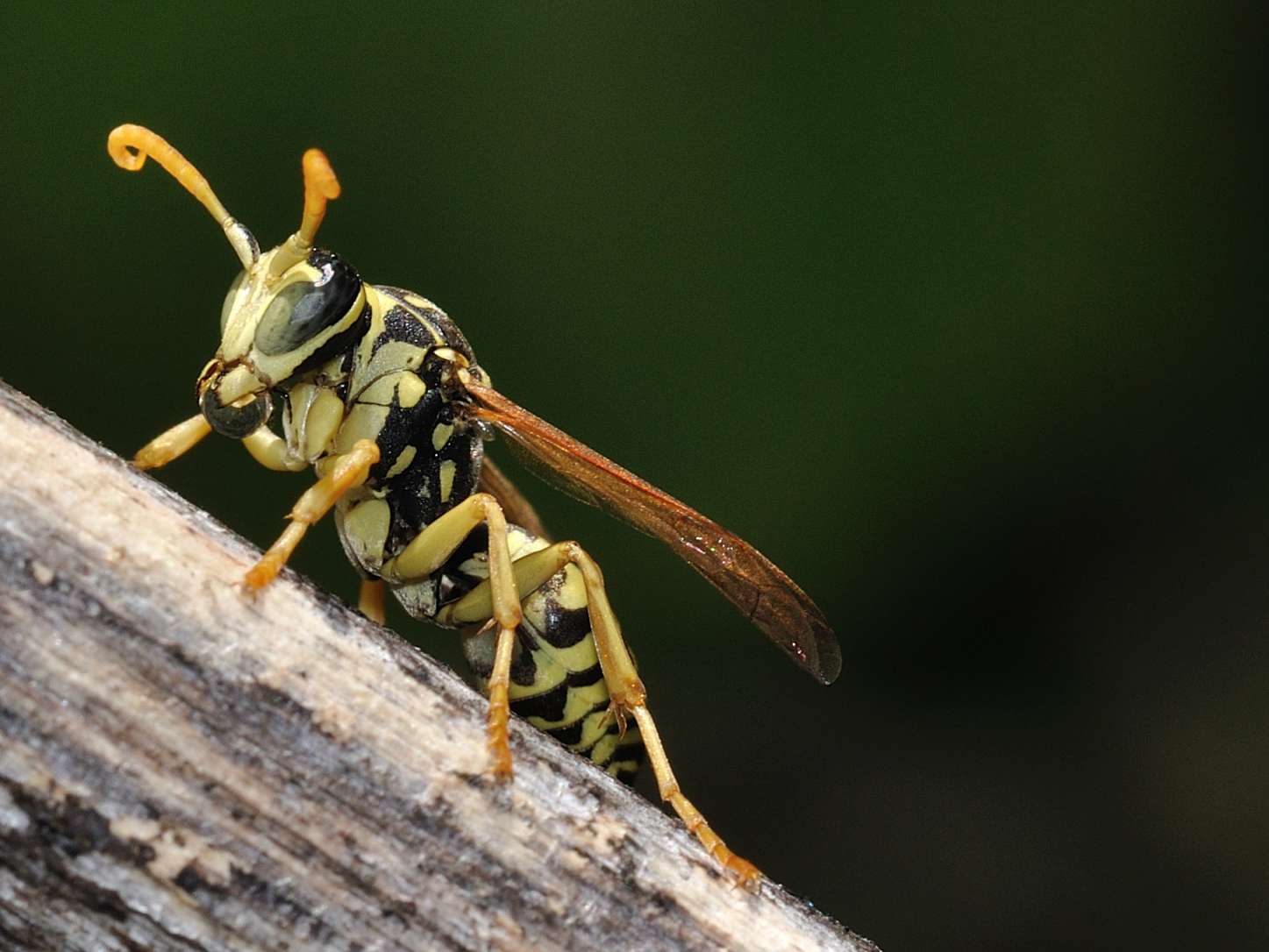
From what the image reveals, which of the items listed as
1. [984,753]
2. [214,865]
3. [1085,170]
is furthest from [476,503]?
[984,753]

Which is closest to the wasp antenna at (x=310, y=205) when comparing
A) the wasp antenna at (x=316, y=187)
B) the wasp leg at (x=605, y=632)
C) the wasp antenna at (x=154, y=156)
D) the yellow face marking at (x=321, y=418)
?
the wasp antenna at (x=316, y=187)

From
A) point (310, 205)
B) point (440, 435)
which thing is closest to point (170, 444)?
point (440, 435)

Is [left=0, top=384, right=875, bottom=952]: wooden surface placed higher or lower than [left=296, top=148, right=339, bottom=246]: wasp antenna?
lower

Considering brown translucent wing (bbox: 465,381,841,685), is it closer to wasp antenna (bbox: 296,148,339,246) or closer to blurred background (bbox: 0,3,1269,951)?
wasp antenna (bbox: 296,148,339,246)

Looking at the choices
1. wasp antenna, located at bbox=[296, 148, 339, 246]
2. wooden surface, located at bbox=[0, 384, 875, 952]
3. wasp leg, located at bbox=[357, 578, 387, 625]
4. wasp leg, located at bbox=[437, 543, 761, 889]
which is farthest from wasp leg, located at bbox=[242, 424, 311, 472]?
wooden surface, located at bbox=[0, 384, 875, 952]

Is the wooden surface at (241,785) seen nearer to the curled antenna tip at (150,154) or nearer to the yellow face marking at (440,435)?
the curled antenna tip at (150,154)
